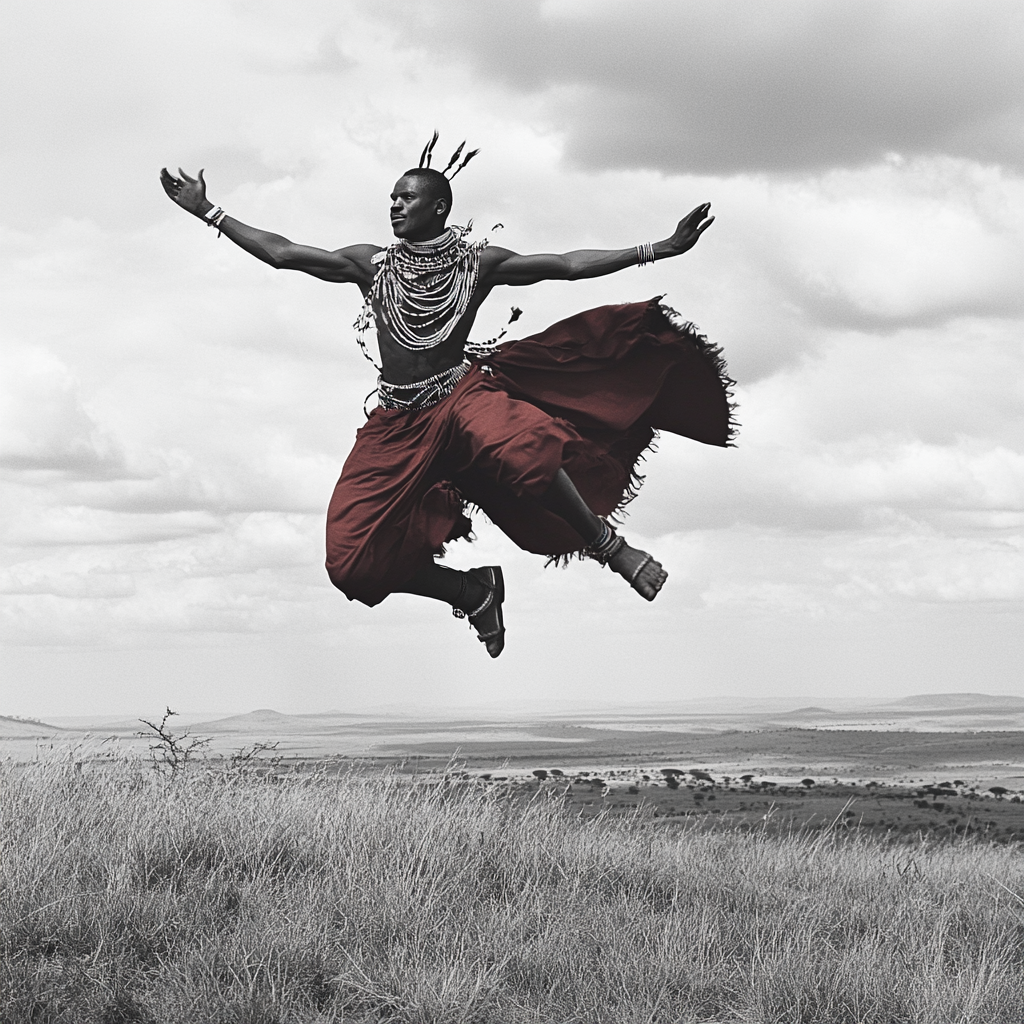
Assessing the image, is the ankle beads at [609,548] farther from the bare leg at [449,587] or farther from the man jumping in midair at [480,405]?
the bare leg at [449,587]

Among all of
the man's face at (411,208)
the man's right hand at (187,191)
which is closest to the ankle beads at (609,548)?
the man's face at (411,208)

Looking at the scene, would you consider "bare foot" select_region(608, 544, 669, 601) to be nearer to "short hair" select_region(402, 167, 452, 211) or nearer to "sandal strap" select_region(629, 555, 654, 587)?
"sandal strap" select_region(629, 555, 654, 587)

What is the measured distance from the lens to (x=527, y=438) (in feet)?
17.4

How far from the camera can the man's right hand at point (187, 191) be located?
6.06 m

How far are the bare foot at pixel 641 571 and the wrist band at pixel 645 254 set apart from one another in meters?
1.32

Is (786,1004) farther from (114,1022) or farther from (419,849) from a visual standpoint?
(114,1022)

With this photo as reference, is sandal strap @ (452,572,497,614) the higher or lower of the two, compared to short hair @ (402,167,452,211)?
lower

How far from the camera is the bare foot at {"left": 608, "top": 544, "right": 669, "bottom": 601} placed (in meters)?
5.48

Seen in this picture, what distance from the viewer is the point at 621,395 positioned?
622 centimetres

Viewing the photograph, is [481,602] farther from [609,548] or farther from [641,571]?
[641,571]

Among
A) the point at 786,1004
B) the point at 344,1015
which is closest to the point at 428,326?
the point at 344,1015

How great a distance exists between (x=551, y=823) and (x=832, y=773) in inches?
657

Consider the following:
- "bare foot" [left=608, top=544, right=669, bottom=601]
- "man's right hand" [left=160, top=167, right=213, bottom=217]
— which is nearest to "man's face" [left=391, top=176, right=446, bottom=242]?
"man's right hand" [left=160, top=167, right=213, bottom=217]

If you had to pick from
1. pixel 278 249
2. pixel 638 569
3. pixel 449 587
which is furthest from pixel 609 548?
pixel 278 249
